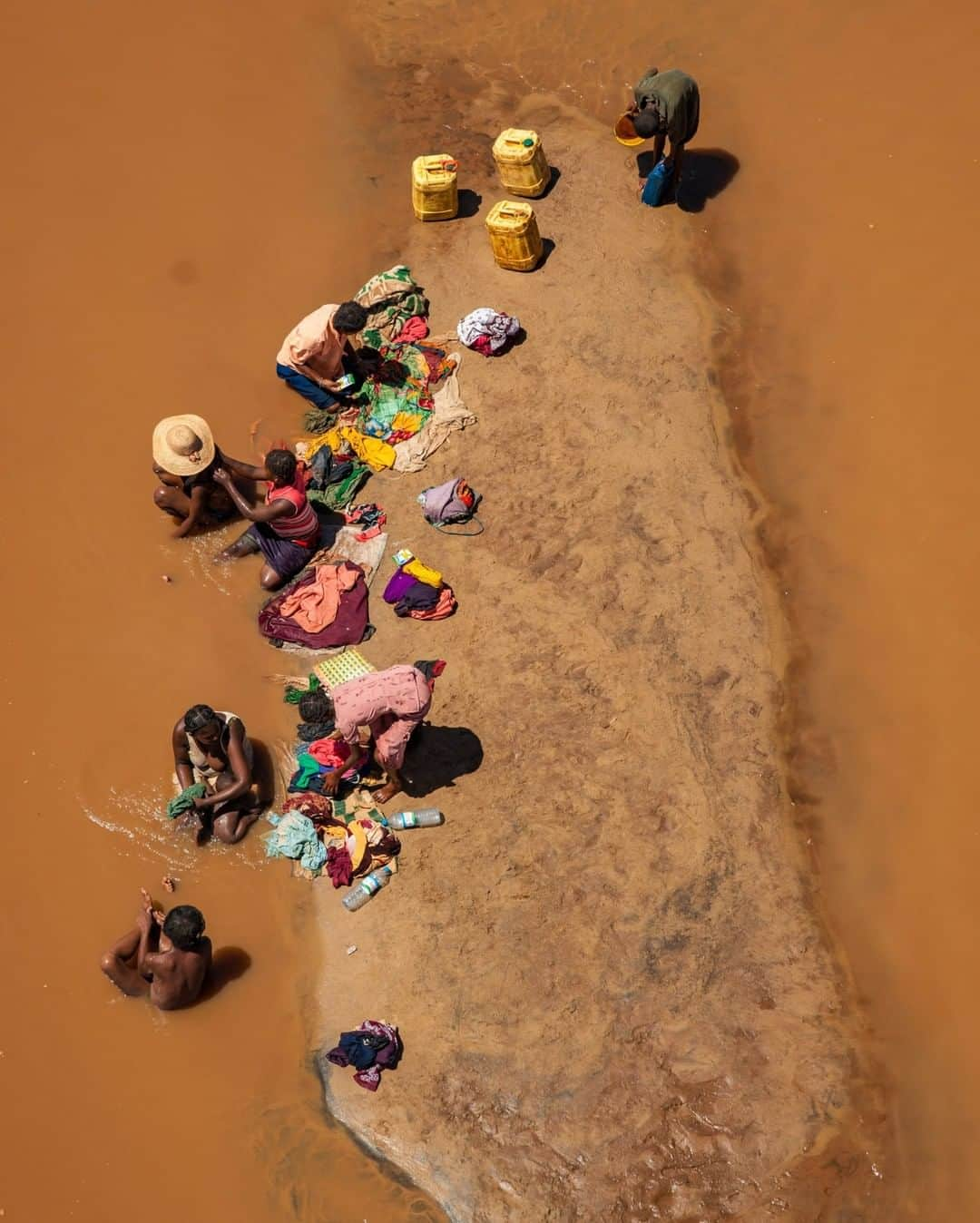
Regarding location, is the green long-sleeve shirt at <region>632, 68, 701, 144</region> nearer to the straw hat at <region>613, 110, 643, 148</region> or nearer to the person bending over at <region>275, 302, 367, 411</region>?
the straw hat at <region>613, 110, 643, 148</region>

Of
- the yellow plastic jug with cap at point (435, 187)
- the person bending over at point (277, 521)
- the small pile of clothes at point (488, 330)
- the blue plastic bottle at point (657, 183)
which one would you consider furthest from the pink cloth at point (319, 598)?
the blue plastic bottle at point (657, 183)

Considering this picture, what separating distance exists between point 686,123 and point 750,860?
636 cm

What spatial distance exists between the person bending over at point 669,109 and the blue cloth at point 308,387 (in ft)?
11.6

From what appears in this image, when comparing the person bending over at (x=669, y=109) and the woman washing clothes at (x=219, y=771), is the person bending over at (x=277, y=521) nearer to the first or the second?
the woman washing clothes at (x=219, y=771)

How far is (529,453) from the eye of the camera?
8.62 metres

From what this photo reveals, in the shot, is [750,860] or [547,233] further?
[547,233]

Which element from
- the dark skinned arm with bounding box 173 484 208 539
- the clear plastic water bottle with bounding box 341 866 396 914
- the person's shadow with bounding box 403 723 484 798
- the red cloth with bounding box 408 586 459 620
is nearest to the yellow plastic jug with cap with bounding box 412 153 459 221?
the dark skinned arm with bounding box 173 484 208 539

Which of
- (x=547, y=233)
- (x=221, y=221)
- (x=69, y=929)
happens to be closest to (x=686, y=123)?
A: (x=547, y=233)

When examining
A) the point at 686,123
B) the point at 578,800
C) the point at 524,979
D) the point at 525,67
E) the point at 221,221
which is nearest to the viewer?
the point at 524,979

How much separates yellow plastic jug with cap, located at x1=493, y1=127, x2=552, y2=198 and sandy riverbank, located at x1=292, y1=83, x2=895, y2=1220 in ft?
5.90

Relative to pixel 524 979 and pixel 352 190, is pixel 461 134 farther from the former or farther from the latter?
pixel 524 979

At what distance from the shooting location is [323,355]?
8680mm

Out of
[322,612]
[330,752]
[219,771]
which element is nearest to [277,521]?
[322,612]

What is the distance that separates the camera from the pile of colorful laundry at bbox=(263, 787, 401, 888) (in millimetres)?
7008
